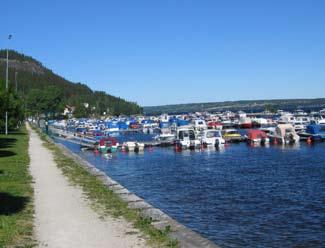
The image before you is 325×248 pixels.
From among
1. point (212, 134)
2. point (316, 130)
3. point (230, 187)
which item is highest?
point (316, 130)

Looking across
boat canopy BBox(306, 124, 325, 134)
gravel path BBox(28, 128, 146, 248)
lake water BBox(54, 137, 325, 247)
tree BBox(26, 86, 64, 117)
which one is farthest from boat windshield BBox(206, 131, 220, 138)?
tree BBox(26, 86, 64, 117)

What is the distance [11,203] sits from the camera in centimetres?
1867

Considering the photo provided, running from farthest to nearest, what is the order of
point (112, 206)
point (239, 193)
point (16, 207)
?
point (239, 193) → point (112, 206) → point (16, 207)

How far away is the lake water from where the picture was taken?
18078mm

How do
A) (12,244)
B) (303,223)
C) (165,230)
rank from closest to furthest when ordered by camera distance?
(12,244) < (165,230) < (303,223)

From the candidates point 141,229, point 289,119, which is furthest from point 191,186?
point 289,119

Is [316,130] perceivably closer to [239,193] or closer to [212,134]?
[212,134]

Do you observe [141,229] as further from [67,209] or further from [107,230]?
[67,209]

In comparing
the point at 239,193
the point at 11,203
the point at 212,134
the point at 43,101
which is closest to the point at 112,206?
the point at 11,203

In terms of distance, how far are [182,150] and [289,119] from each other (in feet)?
227

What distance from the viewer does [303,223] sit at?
1970cm

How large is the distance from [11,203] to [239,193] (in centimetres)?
1338

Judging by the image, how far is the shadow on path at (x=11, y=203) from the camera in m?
17.1

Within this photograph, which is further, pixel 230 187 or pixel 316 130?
pixel 316 130
